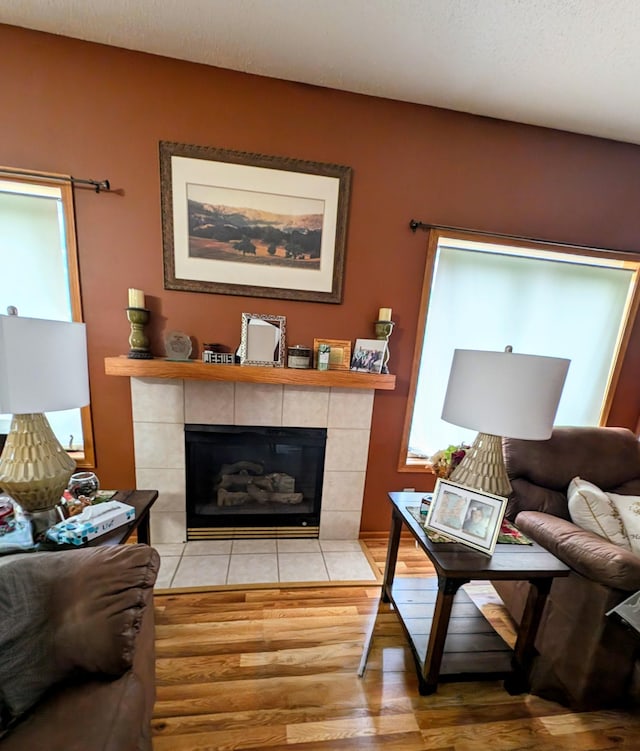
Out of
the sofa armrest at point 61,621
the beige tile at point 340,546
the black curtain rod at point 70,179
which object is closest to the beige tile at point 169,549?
the beige tile at point 340,546

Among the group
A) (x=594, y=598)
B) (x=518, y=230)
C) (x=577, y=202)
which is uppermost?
(x=577, y=202)

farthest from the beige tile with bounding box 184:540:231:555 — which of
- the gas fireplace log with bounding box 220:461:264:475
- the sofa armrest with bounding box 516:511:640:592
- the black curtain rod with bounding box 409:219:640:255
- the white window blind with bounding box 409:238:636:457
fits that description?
the black curtain rod with bounding box 409:219:640:255

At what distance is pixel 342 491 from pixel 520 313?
1781mm

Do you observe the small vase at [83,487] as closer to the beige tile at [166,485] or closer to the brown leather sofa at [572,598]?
the beige tile at [166,485]

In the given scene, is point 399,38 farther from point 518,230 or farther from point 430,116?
point 518,230

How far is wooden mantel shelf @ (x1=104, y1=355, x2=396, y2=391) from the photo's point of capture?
172 cm

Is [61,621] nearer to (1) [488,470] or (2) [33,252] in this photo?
(1) [488,470]

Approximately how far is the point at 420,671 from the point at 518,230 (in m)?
2.46

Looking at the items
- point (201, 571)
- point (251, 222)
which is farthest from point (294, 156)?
point (201, 571)

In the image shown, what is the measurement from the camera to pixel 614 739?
116cm

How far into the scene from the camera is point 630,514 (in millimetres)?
1457

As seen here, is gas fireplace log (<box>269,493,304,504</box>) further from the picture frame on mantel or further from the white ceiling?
the white ceiling

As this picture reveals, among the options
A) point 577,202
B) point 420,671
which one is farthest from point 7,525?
point 577,202

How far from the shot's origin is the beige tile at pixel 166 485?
77.4 inches
